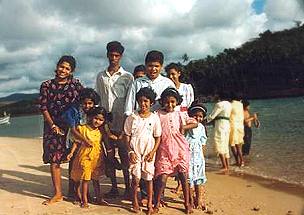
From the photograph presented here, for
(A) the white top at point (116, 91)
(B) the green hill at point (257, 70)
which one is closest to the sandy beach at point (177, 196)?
(A) the white top at point (116, 91)

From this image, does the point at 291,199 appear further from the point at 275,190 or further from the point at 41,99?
the point at 41,99

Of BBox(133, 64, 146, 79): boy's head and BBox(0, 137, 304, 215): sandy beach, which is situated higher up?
BBox(133, 64, 146, 79): boy's head

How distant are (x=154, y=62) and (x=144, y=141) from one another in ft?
3.23

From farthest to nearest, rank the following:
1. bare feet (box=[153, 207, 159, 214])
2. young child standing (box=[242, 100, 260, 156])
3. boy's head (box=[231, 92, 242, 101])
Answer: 1. young child standing (box=[242, 100, 260, 156])
2. boy's head (box=[231, 92, 242, 101])
3. bare feet (box=[153, 207, 159, 214])

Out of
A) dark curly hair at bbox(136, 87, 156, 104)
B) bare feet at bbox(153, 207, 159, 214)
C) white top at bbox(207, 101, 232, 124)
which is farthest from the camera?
white top at bbox(207, 101, 232, 124)

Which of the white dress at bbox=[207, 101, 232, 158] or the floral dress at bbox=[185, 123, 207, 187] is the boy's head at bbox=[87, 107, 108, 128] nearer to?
the floral dress at bbox=[185, 123, 207, 187]

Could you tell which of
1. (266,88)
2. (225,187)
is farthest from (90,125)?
(266,88)

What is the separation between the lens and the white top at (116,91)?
5.83 metres

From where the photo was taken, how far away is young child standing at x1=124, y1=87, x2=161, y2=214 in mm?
5316

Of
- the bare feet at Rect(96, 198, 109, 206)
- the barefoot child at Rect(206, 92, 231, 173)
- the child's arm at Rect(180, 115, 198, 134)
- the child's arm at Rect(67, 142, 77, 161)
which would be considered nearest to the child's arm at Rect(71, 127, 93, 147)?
the child's arm at Rect(67, 142, 77, 161)

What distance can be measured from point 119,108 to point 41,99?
1.03 metres

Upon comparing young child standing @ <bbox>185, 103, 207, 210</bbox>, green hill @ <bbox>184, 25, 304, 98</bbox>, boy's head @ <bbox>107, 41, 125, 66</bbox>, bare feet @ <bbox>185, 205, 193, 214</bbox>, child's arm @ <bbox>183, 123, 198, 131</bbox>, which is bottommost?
bare feet @ <bbox>185, 205, 193, 214</bbox>

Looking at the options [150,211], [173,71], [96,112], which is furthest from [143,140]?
[173,71]

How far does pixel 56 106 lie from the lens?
581cm
